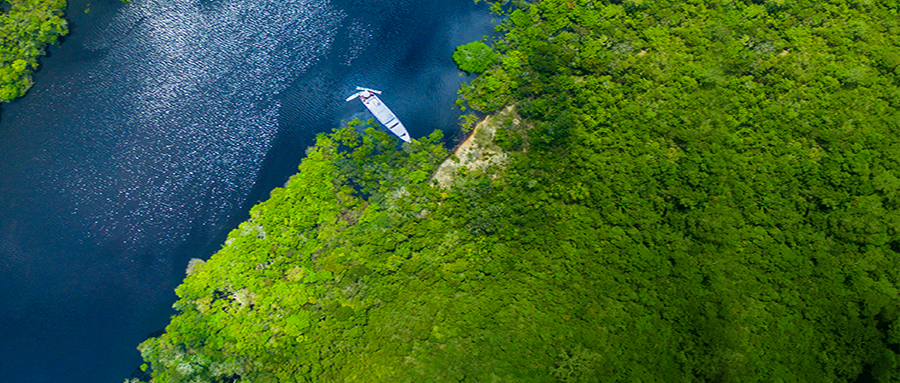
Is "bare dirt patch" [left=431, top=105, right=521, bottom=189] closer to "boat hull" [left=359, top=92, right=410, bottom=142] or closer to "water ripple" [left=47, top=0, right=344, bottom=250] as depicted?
"boat hull" [left=359, top=92, right=410, bottom=142]

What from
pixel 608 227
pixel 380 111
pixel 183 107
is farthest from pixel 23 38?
pixel 608 227

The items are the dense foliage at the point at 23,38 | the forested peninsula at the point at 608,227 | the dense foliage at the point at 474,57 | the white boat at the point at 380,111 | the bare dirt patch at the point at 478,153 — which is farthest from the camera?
the dense foliage at the point at 474,57

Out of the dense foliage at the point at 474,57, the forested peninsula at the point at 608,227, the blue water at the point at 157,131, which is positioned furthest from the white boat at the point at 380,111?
the dense foliage at the point at 474,57

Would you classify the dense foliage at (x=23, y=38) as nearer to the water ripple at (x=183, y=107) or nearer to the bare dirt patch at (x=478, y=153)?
the water ripple at (x=183, y=107)

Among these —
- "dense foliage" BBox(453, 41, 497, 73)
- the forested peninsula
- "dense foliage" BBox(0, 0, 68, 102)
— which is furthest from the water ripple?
"dense foliage" BBox(453, 41, 497, 73)

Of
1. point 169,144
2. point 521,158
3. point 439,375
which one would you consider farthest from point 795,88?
point 169,144

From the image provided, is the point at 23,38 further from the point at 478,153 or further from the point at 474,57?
the point at 478,153

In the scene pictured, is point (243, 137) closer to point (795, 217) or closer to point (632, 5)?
point (632, 5)
